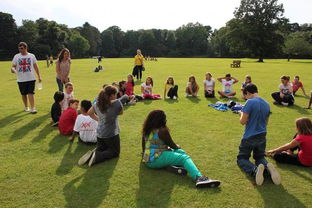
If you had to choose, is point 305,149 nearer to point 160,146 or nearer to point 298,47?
point 160,146

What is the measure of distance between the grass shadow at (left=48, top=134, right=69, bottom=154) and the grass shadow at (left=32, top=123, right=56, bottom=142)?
0.37 m

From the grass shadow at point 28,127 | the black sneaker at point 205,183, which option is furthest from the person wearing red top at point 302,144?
the grass shadow at point 28,127

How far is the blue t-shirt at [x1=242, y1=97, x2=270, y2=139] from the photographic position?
16.5ft

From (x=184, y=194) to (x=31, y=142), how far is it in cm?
458

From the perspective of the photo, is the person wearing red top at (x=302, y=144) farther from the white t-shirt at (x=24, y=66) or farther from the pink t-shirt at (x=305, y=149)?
the white t-shirt at (x=24, y=66)

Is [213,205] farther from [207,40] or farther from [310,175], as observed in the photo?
[207,40]

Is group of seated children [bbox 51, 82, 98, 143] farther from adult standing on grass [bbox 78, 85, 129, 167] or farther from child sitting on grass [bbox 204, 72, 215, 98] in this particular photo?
child sitting on grass [bbox 204, 72, 215, 98]

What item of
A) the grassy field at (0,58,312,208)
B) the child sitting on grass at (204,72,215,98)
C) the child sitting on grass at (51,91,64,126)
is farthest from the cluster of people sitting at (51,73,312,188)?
the child sitting on grass at (204,72,215,98)

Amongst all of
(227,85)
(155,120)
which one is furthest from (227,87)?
(155,120)

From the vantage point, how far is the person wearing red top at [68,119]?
24.0 ft

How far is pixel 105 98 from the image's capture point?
5.43 m

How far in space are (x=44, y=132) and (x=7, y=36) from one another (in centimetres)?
8504

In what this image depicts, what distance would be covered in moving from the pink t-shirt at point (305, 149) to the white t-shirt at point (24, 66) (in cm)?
871

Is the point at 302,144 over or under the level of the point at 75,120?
over
